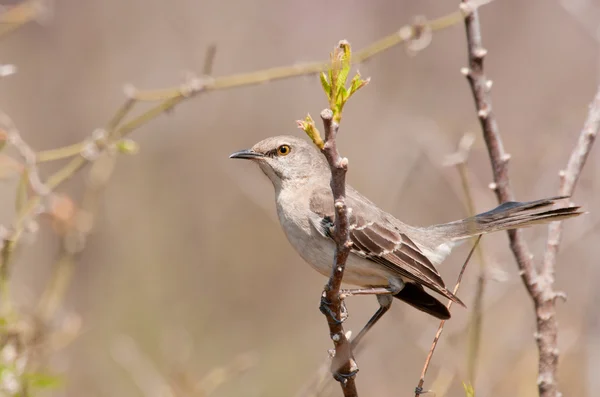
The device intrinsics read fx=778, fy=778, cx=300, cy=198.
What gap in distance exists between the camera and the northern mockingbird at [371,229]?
4156 millimetres

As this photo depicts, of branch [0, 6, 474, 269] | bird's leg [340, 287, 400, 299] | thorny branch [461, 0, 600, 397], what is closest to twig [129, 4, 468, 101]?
branch [0, 6, 474, 269]

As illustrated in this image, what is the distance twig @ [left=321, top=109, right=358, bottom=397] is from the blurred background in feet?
10.0

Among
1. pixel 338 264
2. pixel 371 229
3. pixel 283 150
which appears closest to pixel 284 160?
pixel 283 150

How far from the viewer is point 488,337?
6230 millimetres

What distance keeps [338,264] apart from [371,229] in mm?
1669

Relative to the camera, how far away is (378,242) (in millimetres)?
4484

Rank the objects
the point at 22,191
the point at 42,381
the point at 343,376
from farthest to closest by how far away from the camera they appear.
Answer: the point at 22,191
the point at 343,376
the point at 42,381

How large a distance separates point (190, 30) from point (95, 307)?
333cm

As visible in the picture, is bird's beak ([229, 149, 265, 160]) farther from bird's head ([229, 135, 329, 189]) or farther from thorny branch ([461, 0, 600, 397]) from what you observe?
thorny branch ([461, 0, 600, 397])

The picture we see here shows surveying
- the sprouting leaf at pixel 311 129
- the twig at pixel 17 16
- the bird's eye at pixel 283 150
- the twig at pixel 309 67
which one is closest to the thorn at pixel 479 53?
the twig at pixel 309 67

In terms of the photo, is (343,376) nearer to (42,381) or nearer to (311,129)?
(42,381)

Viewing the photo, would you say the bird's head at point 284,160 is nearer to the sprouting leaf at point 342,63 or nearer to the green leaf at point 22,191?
the green leaf at point 22,191

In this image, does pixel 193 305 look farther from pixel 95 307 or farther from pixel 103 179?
pixel 103 179

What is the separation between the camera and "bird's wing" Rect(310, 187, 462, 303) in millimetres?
4301
